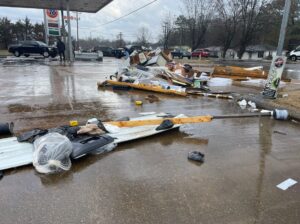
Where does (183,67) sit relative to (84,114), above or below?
above

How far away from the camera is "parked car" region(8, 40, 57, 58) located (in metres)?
27.3

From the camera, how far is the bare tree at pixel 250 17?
36906 mm

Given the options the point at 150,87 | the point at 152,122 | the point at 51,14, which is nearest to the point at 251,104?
the point at 150,87

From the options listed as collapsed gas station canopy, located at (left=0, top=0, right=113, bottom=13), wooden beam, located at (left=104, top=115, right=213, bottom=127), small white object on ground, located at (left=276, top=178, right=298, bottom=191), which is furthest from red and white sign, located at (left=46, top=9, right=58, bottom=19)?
small white object on ground, located at (left=276, top=178, right=298, bottom=191)

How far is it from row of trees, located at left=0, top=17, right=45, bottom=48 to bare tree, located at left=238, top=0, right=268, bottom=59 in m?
39.1

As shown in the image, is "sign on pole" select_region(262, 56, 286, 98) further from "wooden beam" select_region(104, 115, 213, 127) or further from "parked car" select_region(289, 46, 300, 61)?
"parked car" select_region(289, 46, 300, 61)

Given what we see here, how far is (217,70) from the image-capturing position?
13781 millimetres

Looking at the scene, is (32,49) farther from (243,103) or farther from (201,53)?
(201,53)

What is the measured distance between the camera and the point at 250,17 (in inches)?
1487

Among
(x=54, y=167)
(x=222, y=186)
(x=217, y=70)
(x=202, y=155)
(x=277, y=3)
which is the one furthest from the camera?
(x=277, y=3)

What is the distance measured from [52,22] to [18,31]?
29639 mm

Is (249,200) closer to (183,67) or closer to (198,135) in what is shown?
(198,135)

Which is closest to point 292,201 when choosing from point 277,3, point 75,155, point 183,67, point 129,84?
point 75,155

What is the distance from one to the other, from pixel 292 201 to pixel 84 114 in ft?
14.8
